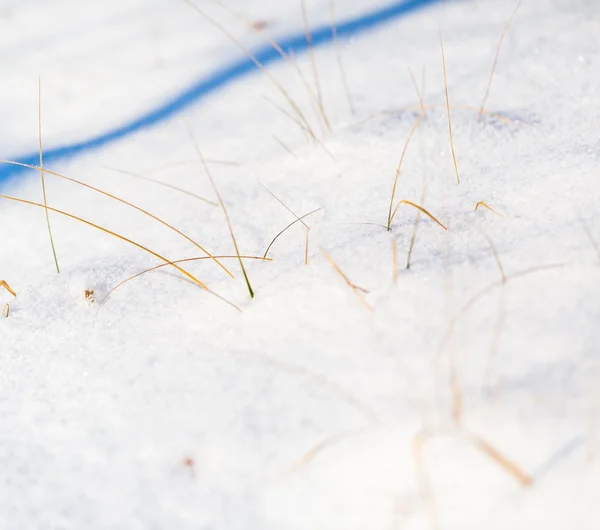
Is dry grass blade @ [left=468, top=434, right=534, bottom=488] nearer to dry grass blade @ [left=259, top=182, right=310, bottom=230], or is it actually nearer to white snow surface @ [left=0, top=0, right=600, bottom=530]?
white snow surface @ [left=0, top=0, right=600, bottom=530]

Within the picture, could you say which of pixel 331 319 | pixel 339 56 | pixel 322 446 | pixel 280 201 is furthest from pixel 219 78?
pixel 322 446

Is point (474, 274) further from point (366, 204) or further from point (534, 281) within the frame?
point (366, 204)

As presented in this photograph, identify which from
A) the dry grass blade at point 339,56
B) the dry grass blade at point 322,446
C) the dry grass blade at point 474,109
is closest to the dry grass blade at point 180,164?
the dry grass blade at point 339,56

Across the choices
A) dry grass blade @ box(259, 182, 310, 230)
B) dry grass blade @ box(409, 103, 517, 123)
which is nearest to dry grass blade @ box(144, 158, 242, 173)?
dry grass blade @ box(259, 182, 310, 230)

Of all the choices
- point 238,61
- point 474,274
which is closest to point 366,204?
point 474,274

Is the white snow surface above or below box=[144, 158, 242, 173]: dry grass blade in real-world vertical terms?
below

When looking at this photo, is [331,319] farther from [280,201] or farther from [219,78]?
[219,78]

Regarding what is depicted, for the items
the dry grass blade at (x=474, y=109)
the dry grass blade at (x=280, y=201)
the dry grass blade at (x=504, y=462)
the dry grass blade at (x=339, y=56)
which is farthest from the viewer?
the dry grass blade at (x=339, y=56)

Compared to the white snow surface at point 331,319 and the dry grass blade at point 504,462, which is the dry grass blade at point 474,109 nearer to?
the white snow surface at point 331,319
